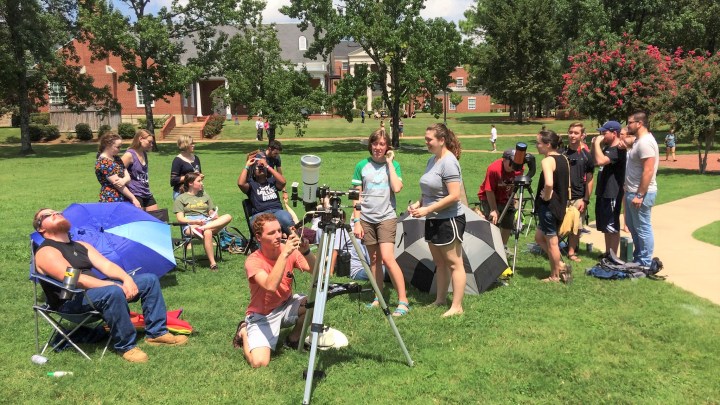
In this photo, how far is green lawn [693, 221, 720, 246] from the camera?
812 cm

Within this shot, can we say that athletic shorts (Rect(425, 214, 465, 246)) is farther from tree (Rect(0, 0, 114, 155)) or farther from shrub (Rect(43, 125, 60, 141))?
shrub (Rect(43, 125, 60, 141))

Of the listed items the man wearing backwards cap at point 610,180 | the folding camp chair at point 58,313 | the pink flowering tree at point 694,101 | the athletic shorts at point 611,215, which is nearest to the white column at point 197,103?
the pink flowering tree at point 694,101

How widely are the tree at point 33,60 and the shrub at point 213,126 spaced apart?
8455mm

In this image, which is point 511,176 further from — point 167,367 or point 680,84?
point 680,84

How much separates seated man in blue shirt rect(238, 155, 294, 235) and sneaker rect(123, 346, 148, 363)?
2973 mm

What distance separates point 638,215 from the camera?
6340 millimetres

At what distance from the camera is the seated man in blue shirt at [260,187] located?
723 centimetres

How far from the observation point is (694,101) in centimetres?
1627

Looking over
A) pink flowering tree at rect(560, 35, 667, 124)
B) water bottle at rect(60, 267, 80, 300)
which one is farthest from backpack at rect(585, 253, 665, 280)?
pink flowering tree at rect(560, 35, 667, 124)

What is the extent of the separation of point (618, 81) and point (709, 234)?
52.7ft

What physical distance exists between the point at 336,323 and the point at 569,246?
3.95 meters

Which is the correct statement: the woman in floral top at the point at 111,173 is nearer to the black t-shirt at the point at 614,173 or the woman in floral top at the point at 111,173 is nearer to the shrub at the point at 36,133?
the black t-shirt at the point at 614,173

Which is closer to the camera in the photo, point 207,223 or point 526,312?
point 526,312

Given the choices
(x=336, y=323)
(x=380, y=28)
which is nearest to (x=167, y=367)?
(x=336, y=323)
